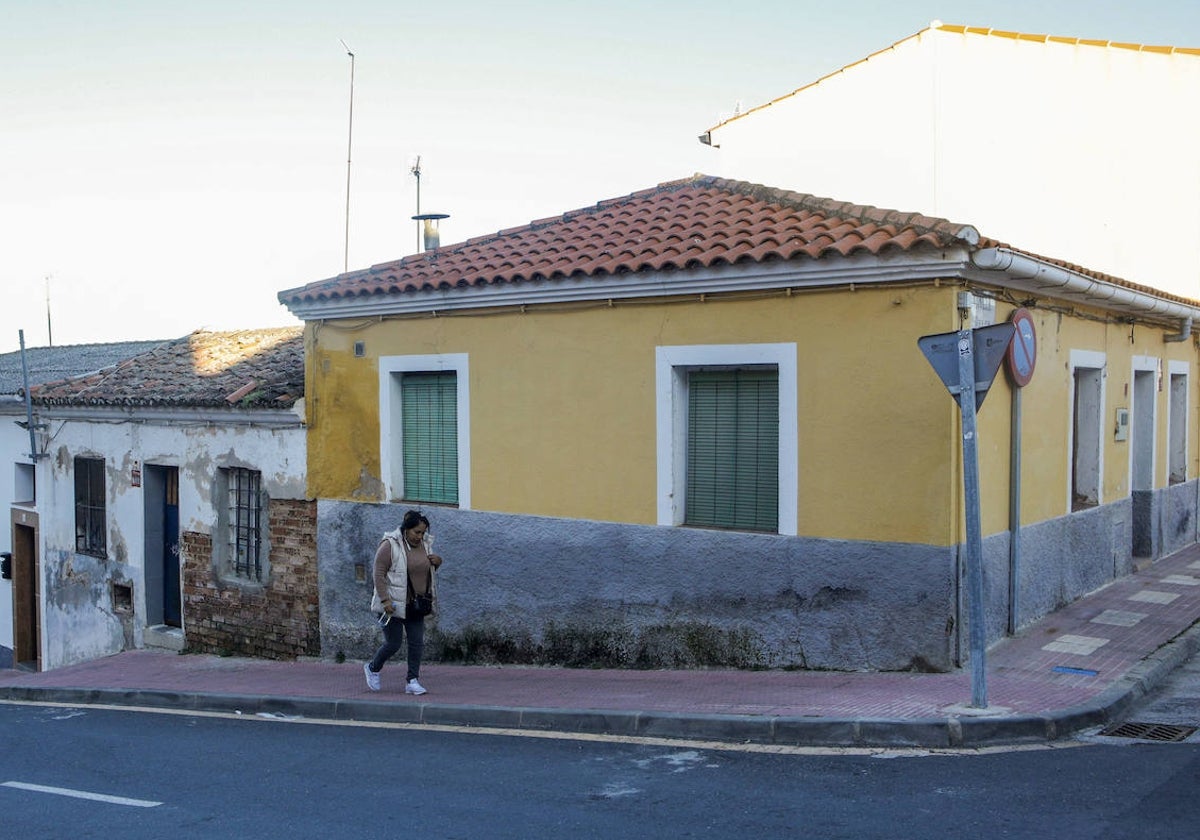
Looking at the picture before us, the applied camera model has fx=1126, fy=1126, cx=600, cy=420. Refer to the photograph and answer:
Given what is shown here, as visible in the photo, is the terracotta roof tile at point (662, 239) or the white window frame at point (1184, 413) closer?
the terracotta roof tile at point (662, 239)

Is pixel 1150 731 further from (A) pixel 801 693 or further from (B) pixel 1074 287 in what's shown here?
(B) pixel 1074 287

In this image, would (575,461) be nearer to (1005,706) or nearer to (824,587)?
(824,587)

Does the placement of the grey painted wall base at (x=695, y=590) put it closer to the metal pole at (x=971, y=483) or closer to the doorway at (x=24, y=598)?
the metal pole at (x=971, y=483)

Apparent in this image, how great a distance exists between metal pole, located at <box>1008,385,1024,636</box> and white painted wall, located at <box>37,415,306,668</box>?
7626mm

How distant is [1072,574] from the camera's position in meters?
11.2

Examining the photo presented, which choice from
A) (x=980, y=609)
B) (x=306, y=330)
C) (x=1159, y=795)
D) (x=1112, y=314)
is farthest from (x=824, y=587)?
(x=306, y=330)

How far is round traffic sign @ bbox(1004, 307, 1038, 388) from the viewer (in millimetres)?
9008

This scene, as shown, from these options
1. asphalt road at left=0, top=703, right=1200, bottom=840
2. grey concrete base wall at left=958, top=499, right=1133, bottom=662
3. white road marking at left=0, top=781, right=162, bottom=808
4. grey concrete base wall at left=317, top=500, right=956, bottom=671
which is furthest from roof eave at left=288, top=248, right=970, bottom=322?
white road marking at left=0, top=781, right=162, bottom=808

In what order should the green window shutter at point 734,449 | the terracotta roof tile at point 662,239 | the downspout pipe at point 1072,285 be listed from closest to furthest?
the downspout pipe at point 1072,285, the terracotta roof tile at point 662,239, the green window shutter at point 734,449

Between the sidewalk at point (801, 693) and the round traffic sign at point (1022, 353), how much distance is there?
225 centimetres

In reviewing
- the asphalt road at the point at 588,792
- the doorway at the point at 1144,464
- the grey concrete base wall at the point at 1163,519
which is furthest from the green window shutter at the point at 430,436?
the grey concrete base wall at the point at 1163,519

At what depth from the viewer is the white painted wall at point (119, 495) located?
13336 millimetres

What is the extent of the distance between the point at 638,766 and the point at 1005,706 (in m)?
2.52

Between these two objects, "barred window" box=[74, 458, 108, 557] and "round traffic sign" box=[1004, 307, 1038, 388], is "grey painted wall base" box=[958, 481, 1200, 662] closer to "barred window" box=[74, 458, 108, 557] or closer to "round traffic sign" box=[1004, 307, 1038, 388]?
"round traffic sign" box=[1004, 307, 1038, 388]
